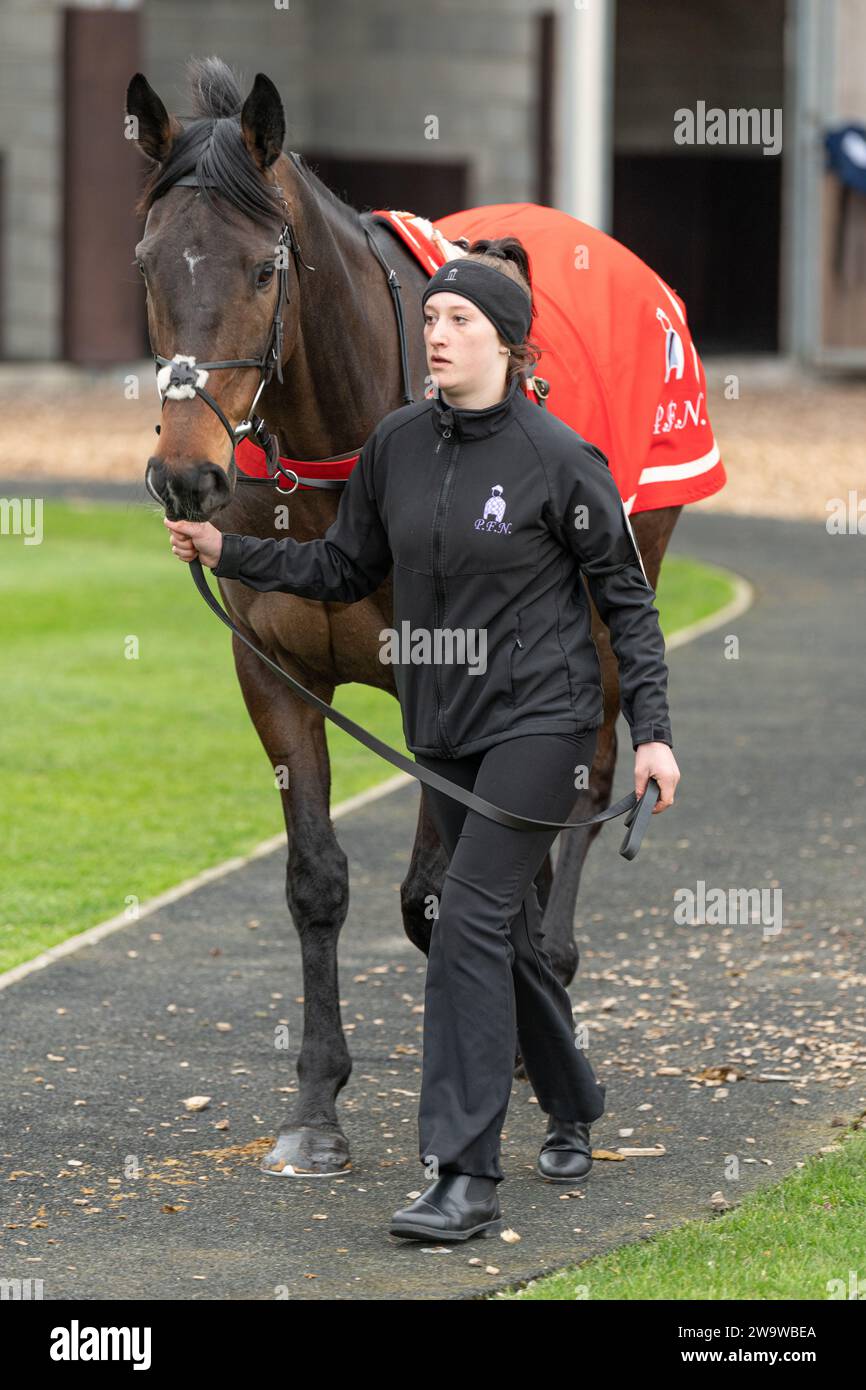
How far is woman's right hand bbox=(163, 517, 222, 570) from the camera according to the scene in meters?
4.46

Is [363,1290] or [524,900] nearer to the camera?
[363,1290]

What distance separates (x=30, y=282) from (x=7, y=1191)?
24.5 m

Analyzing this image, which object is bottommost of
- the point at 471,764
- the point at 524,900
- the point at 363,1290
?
the point at 363,1290

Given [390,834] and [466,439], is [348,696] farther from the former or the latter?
[466,439]

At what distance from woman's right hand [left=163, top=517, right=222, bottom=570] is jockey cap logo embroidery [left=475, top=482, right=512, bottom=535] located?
1.93ft

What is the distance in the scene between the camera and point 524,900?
471 cm

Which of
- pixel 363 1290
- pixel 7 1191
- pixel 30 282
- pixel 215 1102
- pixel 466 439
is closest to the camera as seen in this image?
pixel 363 1290

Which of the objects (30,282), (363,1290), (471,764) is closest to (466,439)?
(471,764)

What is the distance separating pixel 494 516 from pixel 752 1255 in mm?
1642

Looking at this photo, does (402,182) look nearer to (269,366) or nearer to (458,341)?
(269,366)

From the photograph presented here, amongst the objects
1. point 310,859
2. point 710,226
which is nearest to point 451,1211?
point 310,859

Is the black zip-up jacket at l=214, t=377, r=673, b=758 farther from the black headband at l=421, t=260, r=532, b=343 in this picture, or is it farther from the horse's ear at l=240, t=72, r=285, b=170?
the horse's ear at l=240, t=72, r=285, b=170

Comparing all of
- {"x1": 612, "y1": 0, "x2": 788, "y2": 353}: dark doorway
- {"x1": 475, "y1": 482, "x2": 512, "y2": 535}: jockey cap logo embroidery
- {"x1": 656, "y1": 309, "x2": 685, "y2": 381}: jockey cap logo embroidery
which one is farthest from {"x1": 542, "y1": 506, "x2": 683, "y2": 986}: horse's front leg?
{"x1": 612, "y1": 0, "x2": 788, "y2": 353}: dark doorway

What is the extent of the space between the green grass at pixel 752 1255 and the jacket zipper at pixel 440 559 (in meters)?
1.14
